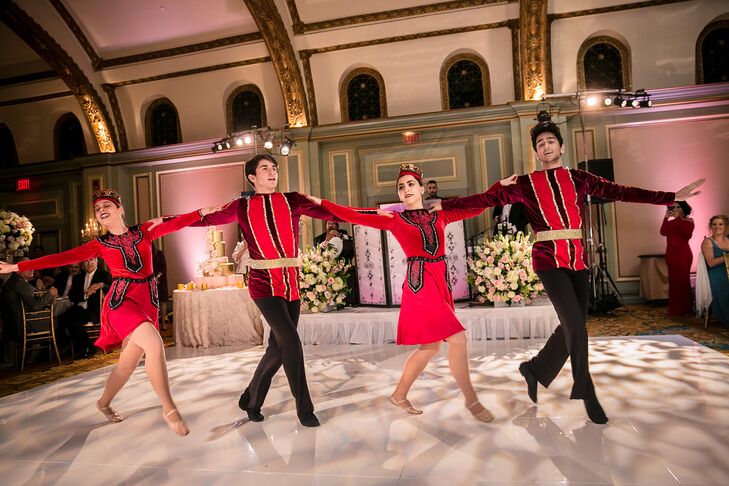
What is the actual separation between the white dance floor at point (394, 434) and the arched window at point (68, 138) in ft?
29.9

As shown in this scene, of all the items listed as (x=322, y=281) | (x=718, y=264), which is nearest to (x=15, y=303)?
(x=322, y=281)

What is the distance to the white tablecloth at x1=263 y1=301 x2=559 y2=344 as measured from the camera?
6.23m

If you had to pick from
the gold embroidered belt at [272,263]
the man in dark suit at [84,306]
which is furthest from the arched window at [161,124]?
the gold embroidered belt at [272,263]

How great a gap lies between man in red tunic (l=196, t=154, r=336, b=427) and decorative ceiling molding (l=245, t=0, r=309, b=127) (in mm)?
7173

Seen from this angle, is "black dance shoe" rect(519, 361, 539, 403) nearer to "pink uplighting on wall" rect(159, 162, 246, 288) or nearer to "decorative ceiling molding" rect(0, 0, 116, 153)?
"pink uplighting on wall" rect(159, 162, 246, 288)

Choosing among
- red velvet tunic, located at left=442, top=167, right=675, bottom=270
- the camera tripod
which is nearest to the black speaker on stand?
the camera tripod

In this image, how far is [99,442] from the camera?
3422 mm

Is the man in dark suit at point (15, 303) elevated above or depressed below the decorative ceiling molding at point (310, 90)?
below

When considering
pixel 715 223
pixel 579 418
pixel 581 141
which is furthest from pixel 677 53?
pixel 579 418

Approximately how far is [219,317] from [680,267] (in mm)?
6882

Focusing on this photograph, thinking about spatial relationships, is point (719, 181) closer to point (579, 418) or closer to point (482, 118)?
point (482, 118)

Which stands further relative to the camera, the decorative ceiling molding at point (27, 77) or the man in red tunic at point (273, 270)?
the decorative ceiling molding at point (27, 77)

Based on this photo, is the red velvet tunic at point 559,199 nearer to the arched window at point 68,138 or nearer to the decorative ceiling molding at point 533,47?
the decorative ceiling molding at point 533,47

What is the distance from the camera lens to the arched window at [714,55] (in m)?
9.57
